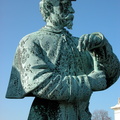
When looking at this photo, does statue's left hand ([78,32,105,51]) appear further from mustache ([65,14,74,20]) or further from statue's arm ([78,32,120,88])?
mustache ([65,14,74,20])

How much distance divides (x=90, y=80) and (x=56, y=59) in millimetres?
529

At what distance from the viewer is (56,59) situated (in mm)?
3592

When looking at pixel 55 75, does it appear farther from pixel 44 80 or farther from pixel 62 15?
pixel 62 15

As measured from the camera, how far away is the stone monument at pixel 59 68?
3242 mm

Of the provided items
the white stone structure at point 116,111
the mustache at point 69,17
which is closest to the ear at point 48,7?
the mustache at point 69,17

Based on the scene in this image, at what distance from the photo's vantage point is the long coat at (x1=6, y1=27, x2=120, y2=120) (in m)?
3.23

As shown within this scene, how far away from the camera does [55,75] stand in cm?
331

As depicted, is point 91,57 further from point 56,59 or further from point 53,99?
point 53,99

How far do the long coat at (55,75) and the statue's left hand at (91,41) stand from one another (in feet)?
0.78

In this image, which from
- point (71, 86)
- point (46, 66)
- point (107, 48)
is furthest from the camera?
point (107, 48)

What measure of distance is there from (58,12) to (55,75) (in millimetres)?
967

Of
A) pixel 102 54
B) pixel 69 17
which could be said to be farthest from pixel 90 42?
pixel 69 17

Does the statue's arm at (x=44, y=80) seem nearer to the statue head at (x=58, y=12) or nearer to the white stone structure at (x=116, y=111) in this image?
the statue head at (x=58, y=12)

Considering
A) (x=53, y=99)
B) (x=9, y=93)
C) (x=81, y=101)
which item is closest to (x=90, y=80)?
(x=81, y=101)
